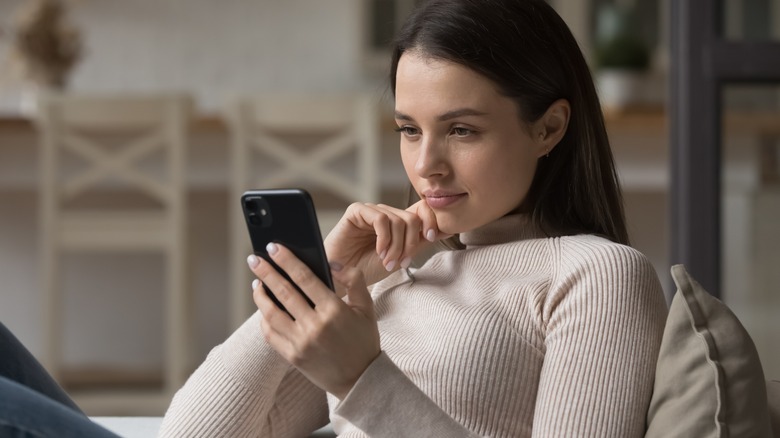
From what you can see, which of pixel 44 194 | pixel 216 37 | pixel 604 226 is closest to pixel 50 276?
pixel 44 194

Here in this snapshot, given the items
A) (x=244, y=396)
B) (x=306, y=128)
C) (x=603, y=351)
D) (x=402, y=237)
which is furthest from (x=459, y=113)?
(x=306, y=128)

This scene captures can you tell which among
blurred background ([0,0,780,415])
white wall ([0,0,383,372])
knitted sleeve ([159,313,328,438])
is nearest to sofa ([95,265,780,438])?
knitted sleeve ([159,313,328,438])

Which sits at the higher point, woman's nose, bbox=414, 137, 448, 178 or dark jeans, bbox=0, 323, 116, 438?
woman's nose, bbox=414, 137, 448, 178

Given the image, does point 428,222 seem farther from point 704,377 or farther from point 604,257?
point 704,377

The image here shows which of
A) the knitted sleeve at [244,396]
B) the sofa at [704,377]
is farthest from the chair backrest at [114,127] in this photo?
the sofa at [704,377]

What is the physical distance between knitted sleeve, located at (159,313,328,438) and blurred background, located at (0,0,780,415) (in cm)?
142

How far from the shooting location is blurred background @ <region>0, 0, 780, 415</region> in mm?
3068

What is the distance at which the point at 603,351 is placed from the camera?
2.86 ft

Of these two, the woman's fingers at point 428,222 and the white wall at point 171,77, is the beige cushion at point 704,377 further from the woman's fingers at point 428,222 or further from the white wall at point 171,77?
the white wall at point 171,77

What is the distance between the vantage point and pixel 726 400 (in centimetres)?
85

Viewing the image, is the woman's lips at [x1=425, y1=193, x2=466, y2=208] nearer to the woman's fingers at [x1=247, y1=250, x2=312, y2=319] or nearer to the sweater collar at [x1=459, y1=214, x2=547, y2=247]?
the sweater collar at [x1=459, y1=214, x2=547, y2=247]

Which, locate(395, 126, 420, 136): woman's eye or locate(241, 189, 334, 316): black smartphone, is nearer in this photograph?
locate(241, 189, 334, 316): black smartphone

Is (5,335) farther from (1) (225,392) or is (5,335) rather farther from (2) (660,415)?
(2) (660,415)

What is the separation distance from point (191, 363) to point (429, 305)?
2808 mm
